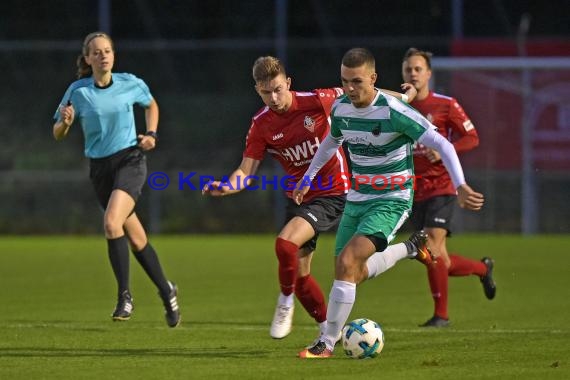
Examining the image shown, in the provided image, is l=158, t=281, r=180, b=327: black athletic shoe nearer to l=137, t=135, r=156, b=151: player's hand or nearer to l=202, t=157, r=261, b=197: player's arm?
l=137, t=135, r=156, b=151: player's hand

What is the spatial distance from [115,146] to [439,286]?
2.62 meters

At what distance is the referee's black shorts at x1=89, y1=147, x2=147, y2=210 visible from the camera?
31.2ft

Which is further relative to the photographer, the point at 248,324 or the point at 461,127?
the point at 461,127

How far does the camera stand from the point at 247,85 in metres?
22.7

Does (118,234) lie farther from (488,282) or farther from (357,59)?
(488,282)

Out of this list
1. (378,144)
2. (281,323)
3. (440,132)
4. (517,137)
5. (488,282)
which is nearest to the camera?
(378,144)

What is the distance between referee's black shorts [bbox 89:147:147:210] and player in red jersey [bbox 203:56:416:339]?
1.36 metres

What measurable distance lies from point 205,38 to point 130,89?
14031 millimetres

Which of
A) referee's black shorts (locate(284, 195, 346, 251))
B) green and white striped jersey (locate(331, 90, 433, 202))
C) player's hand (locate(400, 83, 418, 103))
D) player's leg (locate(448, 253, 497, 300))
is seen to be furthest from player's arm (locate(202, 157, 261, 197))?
player's leg (locate(448, 253, 497, 300))

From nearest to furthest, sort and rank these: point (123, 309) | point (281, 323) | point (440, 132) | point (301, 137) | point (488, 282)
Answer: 1. point (281, 323)
2. point (301, 137)
3. point (123, 309)
4. point (440, 132)
5. point (488, 282)

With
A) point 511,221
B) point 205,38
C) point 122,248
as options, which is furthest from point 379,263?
point 205,38

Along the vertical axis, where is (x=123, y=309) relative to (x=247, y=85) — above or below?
above

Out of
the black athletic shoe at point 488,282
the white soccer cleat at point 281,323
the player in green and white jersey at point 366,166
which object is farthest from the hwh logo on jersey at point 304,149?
→ the black athletic shoe at point 488,282

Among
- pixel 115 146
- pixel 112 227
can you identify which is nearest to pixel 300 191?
pixel 112 227
